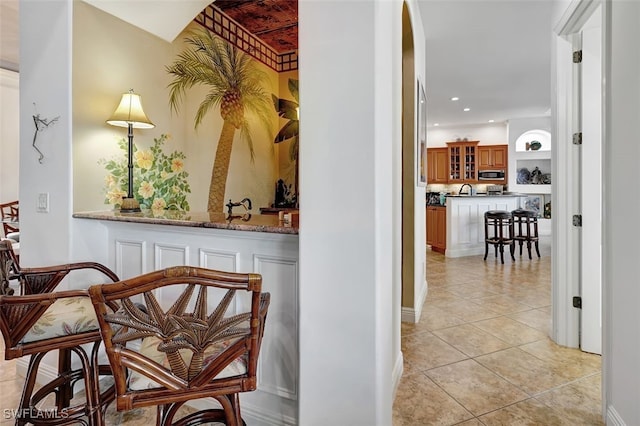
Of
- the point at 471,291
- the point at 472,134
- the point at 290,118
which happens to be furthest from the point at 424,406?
the point at 472,134

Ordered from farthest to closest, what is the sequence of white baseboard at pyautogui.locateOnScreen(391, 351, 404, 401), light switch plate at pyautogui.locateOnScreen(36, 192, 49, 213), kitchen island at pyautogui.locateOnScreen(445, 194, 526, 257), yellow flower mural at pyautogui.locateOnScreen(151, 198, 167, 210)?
kitchen island at pyautogui.locateOnScreen(445, 194, 526, 257) → yellow flower mural at pyautogui.locateOnScreen(151, 198, 167, 210) → light switch plate at pyautogui.locateOnScreen(36, 192, 49, 213) → white baseboard at pyautogui.locateOnScreen(391, 351, 404, 401)

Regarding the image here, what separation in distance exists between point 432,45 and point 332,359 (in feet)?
13.6

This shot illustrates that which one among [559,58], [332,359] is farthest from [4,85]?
[559,58]

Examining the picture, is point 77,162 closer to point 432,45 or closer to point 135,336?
point 135,336

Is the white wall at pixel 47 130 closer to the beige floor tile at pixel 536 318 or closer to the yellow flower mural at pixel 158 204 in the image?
the yellow flower mural at pixel 158 204

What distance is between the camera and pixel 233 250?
1.76m

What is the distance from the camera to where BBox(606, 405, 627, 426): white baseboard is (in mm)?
1570

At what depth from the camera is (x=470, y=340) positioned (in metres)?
2.75

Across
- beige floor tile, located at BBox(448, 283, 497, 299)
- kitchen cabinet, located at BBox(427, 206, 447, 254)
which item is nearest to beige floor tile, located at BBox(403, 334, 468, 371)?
beige floor tile, located at BBox(448, 283, 497, 299)

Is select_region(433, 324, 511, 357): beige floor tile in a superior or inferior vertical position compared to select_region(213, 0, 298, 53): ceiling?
inferior

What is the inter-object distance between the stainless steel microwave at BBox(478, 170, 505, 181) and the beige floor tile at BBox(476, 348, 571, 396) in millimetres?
7753

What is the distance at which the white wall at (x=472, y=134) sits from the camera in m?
9.60

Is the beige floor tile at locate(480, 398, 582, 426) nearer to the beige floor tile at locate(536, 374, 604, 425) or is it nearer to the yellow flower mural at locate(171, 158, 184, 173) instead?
the beige floor tile at locate(536, 374, 604, 425)

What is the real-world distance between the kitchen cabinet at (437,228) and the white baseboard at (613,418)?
16.2 feet
